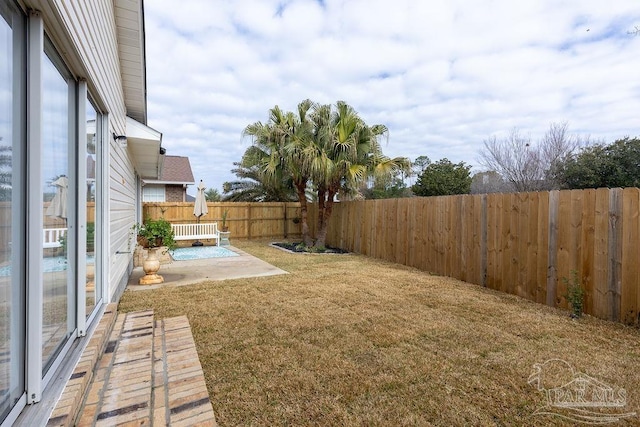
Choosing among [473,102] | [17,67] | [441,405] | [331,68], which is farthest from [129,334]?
[473,102]

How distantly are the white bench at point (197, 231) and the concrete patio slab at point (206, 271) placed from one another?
2.74m

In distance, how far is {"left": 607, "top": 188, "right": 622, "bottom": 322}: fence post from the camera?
380 cm

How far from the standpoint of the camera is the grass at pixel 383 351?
2.15 metres

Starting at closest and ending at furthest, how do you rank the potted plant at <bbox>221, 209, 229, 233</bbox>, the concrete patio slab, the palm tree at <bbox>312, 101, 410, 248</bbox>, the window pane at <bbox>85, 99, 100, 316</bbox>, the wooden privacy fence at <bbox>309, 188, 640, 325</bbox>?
the window pane at <bbox>85, 99, 100, 316</bbox>, the wooden privacy fence at <bbox>309, 188, 640, 325</bbox>, the concrete patio slab, the palm tree at <bbox>312, 101, 410, 248</bbox>, the potted plant at <bbox>221, 209, 229, 233</bbox>

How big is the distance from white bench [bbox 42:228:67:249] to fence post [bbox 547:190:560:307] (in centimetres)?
567

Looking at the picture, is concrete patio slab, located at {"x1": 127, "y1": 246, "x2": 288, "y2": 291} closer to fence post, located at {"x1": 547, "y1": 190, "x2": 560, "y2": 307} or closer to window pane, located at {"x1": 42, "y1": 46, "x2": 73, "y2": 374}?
window pane, located at {"x1": 42, "y1": 46, "x2": 73, "y2": 374}

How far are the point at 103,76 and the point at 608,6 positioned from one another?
7051 mm

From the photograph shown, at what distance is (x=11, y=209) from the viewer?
144 cm

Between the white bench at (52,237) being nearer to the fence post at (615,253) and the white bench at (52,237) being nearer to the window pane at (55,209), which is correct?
the window pane at (55,209)

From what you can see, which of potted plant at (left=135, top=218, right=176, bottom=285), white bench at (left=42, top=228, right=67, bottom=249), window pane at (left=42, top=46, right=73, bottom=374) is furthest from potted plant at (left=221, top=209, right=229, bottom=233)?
white bench at (left=42, top=228, right=67, bottom=249)

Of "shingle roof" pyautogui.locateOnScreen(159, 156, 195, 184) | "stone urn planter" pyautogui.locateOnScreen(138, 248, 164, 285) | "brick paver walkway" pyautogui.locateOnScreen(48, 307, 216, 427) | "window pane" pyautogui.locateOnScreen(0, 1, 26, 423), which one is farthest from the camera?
"shingle roof" pyautogui.locateOnScreen(159, 156, 195, 184)

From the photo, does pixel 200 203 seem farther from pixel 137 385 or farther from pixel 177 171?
pixel 137 385

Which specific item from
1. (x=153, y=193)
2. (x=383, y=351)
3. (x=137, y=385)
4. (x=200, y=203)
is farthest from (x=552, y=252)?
(x=153, y=193)

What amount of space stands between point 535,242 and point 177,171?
62.4 feet
